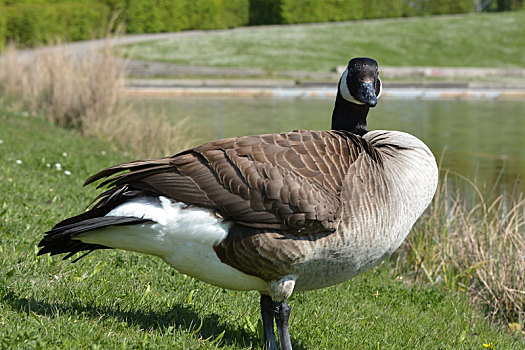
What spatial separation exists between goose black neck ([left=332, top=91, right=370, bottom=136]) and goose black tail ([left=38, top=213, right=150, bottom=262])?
1.58 meters

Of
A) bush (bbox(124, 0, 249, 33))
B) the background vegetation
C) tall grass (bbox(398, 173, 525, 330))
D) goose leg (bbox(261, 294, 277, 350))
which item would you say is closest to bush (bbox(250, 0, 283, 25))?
the background vegetation

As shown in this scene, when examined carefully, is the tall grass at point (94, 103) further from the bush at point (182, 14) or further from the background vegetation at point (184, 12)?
the bush at point (182, 14)

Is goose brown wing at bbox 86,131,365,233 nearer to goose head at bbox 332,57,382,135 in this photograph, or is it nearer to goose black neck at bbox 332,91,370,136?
goose head at bbox 332,57,382,135

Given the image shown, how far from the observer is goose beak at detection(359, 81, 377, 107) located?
3768mm

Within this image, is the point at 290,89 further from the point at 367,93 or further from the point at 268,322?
the point at 268,322

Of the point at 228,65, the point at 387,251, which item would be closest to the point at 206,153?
the point at 387,251

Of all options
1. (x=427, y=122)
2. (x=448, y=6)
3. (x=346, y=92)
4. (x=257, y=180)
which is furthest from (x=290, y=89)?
(x=448, y=6)

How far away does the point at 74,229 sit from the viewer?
125 inches

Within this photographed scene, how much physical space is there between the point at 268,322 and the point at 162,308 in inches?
28.0

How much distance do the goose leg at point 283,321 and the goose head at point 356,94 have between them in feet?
4.16

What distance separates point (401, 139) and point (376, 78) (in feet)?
1.35

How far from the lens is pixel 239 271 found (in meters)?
3.31

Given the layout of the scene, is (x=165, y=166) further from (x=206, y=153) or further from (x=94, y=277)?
(x=94, y=277)

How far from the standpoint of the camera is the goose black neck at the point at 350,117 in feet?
13.4
